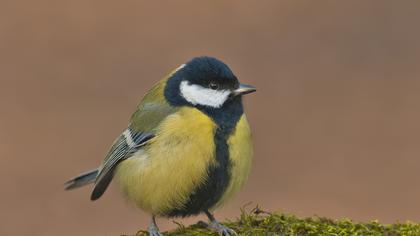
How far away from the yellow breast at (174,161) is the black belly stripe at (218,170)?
30mm

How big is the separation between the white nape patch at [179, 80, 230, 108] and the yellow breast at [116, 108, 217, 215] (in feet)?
0.18

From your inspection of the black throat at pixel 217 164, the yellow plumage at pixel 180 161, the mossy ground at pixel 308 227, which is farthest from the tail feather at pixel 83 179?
the mossy ground at pixel 308 227

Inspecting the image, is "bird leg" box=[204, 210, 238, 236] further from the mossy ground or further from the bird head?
the bird head

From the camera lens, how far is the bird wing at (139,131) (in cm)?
390

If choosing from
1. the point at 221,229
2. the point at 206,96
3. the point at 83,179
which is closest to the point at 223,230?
the point at 221,229

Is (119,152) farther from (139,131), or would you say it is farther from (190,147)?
(190,147)

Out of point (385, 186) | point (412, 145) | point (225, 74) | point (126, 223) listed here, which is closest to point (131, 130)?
point (225, 74)

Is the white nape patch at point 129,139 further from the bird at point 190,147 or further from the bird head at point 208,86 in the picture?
the bird head at point 208,86

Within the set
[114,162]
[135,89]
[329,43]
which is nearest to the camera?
[114,162]

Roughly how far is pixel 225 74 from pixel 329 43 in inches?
193

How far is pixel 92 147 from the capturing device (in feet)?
23.2

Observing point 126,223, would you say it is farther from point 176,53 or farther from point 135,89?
point 176,53

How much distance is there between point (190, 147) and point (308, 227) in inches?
26.4

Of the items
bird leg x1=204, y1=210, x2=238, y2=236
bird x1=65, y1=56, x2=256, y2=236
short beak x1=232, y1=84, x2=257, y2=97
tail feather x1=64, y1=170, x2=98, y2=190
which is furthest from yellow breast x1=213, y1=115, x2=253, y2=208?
tail feather x1=64, y1=170, x2=98, y2=190
